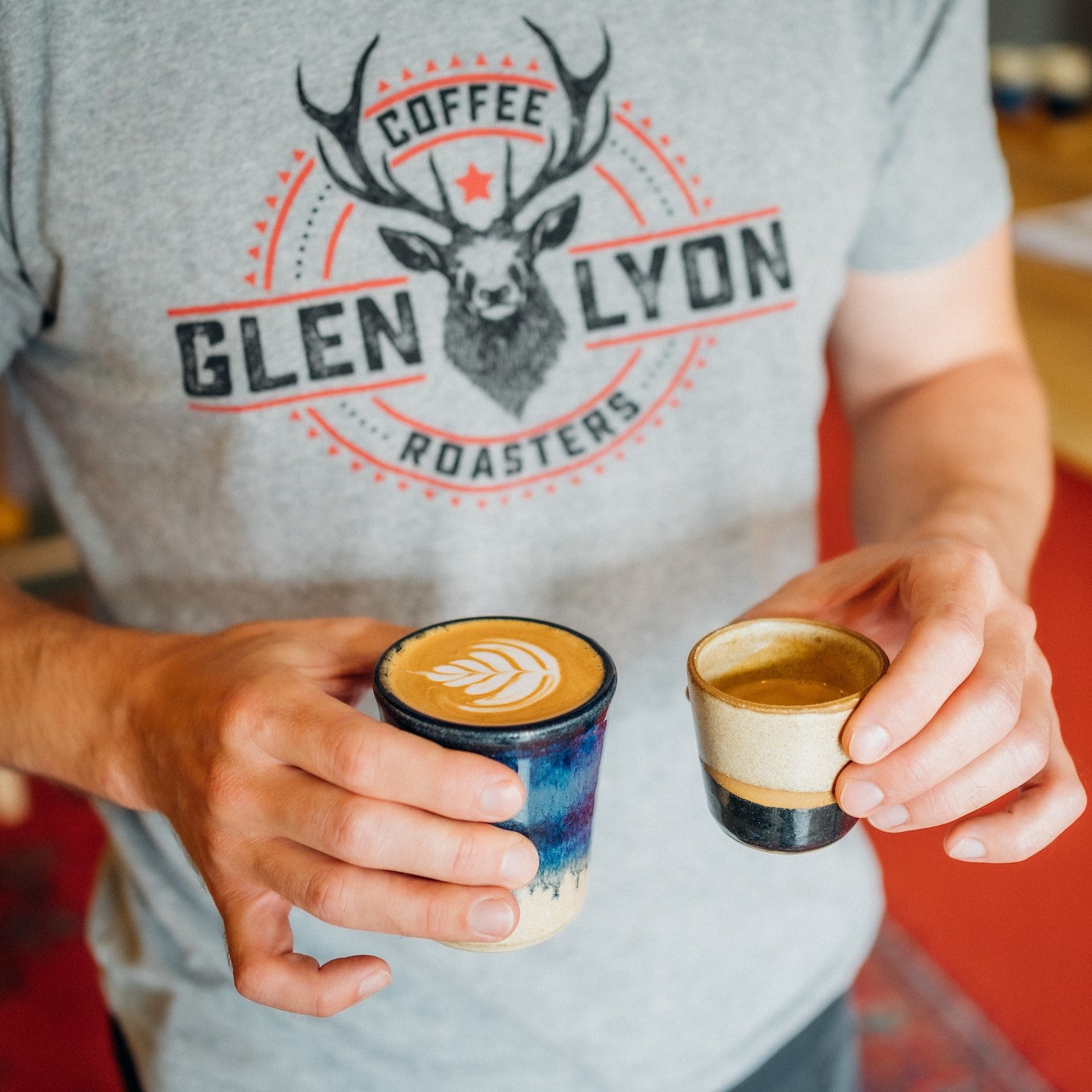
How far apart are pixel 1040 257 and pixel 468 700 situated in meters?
2.37

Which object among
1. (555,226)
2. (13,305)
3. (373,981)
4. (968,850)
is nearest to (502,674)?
(373,981)

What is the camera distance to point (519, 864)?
2.04 feet

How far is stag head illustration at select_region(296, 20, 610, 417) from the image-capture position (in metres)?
0.89

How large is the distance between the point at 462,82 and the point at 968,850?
2.34ft

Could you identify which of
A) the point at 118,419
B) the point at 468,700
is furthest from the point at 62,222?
the point at 468,700

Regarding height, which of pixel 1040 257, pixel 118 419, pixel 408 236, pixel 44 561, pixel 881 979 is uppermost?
pixel 408 236

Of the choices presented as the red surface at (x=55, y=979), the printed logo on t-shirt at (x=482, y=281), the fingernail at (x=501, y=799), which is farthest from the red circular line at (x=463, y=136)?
the red surface at (x=55, y=979)

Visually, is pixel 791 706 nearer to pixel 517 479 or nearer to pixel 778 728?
pixel 778 728

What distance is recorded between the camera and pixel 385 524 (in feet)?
3.07

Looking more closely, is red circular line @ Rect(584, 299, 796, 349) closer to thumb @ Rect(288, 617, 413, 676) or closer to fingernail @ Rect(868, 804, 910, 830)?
→ thumb @ Rect(288, 617, 413, 676)

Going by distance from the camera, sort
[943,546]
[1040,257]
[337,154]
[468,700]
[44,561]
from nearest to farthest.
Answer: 1. [468,700]
2. [943,546]
3. [337,154]
4. [1040,257]
5. [44,561]

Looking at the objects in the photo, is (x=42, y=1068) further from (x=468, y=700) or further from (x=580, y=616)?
(x=468, y=700)

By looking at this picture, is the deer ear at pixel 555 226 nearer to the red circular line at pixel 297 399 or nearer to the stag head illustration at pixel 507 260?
the stag head illustration at pixel 507 260

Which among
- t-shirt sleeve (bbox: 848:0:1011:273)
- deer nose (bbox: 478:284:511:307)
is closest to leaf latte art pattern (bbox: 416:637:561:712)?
deer nose (bbox: 478:284:511:307)
